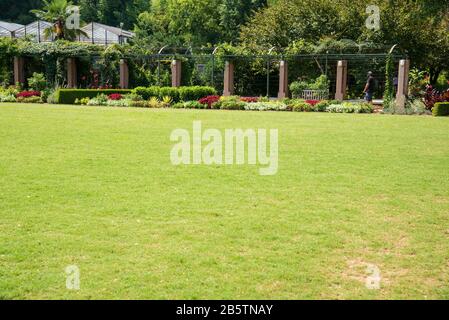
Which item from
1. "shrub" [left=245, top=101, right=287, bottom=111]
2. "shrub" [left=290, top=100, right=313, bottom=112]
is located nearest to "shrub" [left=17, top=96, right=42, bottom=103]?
"shrub" [left=245, top=101, right=287, bottom=111]

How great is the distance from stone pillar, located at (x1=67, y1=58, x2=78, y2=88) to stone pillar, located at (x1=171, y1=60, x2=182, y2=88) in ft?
26.2

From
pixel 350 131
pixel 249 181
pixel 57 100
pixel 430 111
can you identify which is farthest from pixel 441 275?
pixel 57 100

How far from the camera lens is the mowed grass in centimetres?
460

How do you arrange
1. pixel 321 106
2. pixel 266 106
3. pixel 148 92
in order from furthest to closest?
pixel 148 92 < pixel 266 106 < pixel 321 106

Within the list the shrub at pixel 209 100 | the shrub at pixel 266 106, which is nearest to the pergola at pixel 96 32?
the shrub at pixel 209 100

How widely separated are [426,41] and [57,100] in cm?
2668

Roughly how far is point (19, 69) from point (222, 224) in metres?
36.9

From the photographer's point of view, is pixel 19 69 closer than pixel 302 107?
No

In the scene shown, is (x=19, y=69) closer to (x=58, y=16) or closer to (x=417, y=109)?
(x=58, y=16)

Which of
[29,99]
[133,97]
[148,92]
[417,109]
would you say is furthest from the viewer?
[29,99]

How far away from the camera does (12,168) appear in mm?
9531

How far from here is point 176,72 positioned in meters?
35.4

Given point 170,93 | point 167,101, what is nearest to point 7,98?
point 170,93

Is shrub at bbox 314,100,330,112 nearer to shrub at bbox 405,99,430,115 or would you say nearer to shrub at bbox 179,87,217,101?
shrub at bbox 405,99,430,115
